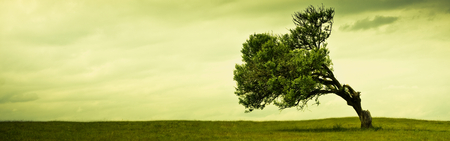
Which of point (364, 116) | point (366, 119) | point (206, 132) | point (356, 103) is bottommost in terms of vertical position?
point (206, 132)

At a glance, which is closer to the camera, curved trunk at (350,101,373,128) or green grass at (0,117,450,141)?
green grass at (0,117,450,141)

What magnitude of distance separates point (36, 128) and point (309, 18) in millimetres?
35857

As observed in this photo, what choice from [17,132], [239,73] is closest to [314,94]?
[239,73]

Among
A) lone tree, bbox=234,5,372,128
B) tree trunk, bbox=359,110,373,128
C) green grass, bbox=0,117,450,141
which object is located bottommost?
green grass, bbox=0,117,450,141

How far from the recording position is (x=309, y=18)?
37.3 metres

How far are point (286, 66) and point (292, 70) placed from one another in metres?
0.79

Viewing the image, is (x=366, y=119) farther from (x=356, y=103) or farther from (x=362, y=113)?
(x=356, y=103)

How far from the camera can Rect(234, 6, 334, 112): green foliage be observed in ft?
108

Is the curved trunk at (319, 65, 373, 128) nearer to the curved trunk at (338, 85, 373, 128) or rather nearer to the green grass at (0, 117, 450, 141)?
the curved trunk at (338, 85, 373, 128)

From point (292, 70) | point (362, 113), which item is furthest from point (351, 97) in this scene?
point (292, 70)

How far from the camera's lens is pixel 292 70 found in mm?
33438

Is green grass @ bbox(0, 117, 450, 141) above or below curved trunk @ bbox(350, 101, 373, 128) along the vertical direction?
below

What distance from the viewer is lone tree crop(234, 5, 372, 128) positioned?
32.9 metres

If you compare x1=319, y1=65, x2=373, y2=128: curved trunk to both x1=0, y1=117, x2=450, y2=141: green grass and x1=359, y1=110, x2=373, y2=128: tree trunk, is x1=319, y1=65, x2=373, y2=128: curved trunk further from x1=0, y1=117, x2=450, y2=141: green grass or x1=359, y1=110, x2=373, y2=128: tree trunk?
x1=0, y1=117, x2=450, y2=141: green grass
